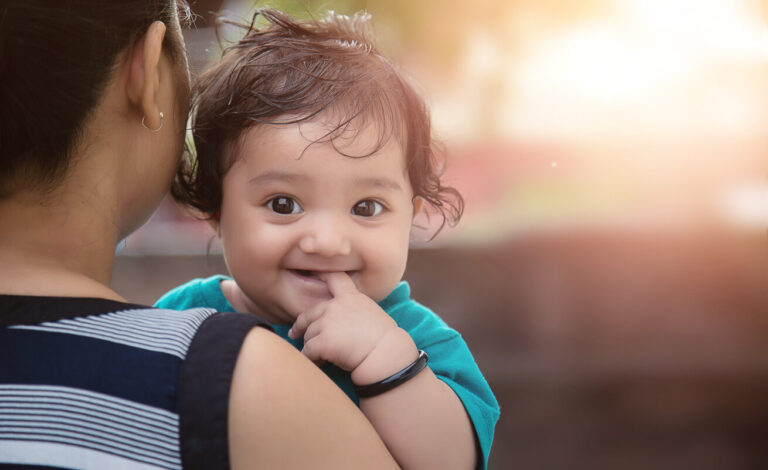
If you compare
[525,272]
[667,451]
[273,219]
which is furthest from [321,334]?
[667,451]

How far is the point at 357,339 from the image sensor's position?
90 cm

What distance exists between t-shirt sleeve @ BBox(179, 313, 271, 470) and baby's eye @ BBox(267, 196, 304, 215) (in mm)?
388

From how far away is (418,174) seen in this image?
1.14 m

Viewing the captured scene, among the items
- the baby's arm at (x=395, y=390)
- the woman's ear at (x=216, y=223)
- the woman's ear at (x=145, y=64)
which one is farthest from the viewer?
the woman's ear at (x=216, y=223)

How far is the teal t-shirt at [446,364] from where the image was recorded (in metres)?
0.95

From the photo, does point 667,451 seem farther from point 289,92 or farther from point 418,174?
point 289,92

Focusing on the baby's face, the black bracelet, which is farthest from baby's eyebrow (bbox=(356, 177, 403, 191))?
the black bracelet

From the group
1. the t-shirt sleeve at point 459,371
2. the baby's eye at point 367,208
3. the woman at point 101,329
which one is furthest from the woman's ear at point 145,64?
the t-shirt sleeve at point 459,371

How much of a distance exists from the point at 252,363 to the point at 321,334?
0.29m

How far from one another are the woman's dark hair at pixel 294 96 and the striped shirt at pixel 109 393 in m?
0.44

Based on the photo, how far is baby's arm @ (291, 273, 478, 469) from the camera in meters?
0.86

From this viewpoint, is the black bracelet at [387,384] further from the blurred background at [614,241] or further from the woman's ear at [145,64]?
the blurred background at [614,241]

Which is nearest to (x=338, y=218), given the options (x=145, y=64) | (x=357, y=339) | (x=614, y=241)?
(x=357, y=339)

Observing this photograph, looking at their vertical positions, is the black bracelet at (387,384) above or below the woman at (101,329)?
below
